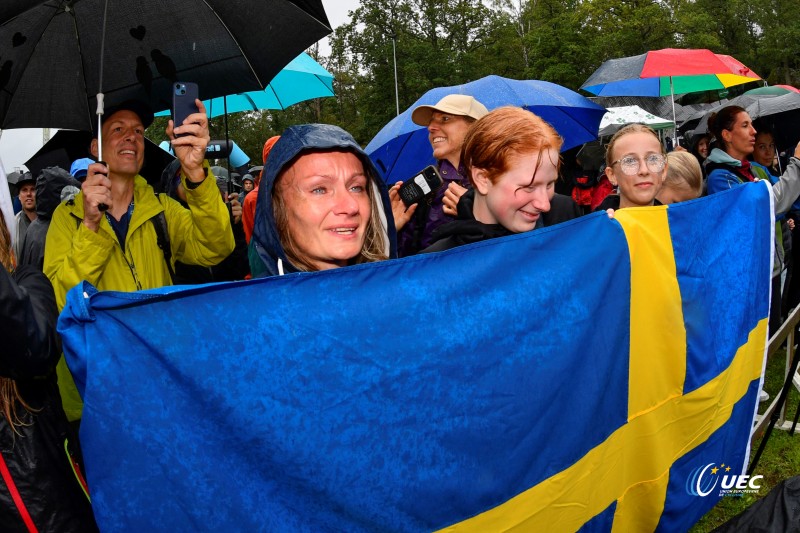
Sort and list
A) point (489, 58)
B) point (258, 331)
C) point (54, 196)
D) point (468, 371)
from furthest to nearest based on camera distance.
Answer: point (489, 58) < point (54, 196) < point (468, 371) < point (258, 331)

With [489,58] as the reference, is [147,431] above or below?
below

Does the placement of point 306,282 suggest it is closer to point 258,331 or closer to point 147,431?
point 258,331

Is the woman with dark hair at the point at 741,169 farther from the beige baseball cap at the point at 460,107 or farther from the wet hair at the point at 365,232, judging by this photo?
the wet hair at the point at 365,232

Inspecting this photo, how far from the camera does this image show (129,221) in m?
2.78

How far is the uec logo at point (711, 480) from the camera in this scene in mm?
2383

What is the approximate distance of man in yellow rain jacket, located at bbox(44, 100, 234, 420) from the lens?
7.87 feet

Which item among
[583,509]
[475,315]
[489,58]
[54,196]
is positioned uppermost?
[489,58]

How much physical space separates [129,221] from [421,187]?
4.13 ft

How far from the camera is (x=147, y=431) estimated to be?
4.79 feet

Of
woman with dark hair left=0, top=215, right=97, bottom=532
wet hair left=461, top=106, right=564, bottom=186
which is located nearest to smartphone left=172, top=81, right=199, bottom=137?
woman with dark hair left=0, top=215, right=97, bottom=532

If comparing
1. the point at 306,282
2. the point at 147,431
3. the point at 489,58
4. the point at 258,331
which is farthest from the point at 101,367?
the point at 489,58

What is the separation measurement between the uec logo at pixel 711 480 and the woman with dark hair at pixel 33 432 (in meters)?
1.97

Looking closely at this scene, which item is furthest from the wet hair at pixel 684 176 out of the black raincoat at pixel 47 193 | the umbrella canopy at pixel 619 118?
the umbrella canopy at pixel 619 118

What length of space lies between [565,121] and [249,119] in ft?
130
